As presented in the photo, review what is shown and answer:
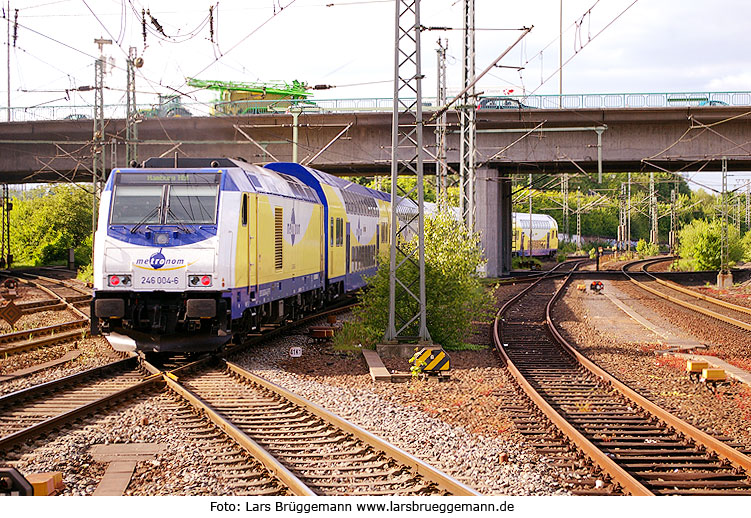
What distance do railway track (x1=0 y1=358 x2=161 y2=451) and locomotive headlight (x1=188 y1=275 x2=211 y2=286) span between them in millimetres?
1623

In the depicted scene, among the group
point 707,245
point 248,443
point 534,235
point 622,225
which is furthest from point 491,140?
point 622,225

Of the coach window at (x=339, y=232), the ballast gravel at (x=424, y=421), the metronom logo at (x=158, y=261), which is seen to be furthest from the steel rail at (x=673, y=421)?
the coach window at (x=339, y=232)

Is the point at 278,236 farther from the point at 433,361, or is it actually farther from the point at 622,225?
the point at 622,225

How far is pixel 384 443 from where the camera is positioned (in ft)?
26.6

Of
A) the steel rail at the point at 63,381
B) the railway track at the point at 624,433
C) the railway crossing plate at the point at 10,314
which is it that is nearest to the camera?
the railway track at the point at 624,433

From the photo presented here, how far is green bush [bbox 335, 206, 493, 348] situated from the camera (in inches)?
636

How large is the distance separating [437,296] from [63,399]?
7656 mm

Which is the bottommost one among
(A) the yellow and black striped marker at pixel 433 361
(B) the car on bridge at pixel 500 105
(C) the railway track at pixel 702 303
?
(C) the railway track at pixel 702 303

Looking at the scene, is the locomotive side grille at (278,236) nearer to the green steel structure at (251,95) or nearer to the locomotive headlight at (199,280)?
the locomotive headlight at (199,280)

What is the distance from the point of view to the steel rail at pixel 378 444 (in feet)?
22.3

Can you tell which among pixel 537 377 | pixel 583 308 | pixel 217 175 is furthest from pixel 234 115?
pixel 537 377

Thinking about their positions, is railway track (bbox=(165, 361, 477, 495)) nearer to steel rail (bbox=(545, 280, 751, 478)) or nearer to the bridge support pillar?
steel rail (bbox=(545, 280, 751, 478))
